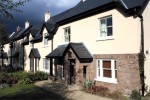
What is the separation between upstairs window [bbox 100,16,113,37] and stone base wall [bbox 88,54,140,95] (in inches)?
73.1

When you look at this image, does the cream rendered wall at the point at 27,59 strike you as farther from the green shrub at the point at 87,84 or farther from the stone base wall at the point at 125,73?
the stone base wall at the point at 125,73

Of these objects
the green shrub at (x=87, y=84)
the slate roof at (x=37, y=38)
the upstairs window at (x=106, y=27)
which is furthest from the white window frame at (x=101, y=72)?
the slate roof at (x=37, y=38)

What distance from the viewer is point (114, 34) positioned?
1903 centimetres

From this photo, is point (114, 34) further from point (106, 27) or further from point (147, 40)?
point (147, 40)

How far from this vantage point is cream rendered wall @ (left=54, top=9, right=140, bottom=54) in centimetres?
1734

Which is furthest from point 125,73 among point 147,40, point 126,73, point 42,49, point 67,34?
point 42,49

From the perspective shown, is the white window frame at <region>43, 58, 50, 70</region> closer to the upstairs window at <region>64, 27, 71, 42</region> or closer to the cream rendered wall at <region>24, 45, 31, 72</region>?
the upstairs window at <region>64, 27, 71, 42</region>

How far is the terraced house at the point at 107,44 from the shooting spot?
17.2m

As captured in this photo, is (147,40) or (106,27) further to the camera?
(106,27)

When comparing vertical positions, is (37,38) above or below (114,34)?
above

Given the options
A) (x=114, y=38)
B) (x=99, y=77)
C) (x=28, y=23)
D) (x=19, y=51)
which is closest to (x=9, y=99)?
(x=99, y=77)

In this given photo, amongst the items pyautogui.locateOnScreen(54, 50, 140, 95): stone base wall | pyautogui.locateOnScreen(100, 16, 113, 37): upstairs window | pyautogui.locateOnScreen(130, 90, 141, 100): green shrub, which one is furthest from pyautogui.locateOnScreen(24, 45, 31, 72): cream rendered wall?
pyautogui.locateOnScreen(130, 90, 141, 100): green shrub

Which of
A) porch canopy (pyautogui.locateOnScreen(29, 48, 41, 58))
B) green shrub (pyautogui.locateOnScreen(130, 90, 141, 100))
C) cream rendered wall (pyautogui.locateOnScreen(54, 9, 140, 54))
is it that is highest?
cream rendered wall (pyautogui.locateOnScreen(54, 9, 140, 54))

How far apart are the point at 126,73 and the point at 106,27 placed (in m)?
4.24
